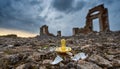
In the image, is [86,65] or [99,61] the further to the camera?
[99,61]

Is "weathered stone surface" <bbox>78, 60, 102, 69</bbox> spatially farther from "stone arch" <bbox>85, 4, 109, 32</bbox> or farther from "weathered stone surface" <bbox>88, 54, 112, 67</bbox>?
"stone arch" <bbox>85, 4, 109, 32</bbox>

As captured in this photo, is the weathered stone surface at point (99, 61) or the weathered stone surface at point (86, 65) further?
the weathered stone surface at point (99, 61)

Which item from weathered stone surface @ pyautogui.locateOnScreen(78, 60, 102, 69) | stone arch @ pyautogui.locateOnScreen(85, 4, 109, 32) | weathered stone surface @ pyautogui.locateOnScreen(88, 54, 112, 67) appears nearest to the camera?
weathered stone surface @ pyautogui.locateOnScreen(78, 60, 102, 69)

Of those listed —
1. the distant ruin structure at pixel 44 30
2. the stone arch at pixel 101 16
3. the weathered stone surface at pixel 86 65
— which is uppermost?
the stone arch at pixel 101 16

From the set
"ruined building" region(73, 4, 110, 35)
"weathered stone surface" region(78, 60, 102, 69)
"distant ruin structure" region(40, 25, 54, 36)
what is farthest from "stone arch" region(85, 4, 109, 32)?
"weathered stone surface" region(78, 60, 102, 69)

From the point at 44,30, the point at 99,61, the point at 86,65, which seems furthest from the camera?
the point at 44,30

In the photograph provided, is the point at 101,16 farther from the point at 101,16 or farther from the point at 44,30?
the point at 44,30

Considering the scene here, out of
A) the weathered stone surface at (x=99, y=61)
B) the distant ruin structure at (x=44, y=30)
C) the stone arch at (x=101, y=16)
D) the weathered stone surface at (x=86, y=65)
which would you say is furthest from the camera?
the distant ruin structure at (x=44, y=30)

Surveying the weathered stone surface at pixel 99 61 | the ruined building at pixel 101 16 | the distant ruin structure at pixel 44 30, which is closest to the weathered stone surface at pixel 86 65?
the weathered stone surface at pixel 99 61

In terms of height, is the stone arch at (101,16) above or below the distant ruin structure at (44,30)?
above

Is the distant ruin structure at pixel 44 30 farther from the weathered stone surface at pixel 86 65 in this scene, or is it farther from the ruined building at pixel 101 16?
the weathered stone surface at pixel 86 65

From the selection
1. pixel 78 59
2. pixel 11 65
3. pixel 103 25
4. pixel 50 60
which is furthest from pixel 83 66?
pixel 103 25

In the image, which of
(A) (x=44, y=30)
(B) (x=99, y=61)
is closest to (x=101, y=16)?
(A) (x=44, y=30)

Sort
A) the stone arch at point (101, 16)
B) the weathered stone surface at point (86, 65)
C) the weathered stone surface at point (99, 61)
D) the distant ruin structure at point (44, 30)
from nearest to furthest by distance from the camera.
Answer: the weathered stone surface at point (86, 65) → the weathered stone surface at point (99, 61) → the stone arch at point (101, 16) → the distant ruin structure at point (44, 30)
